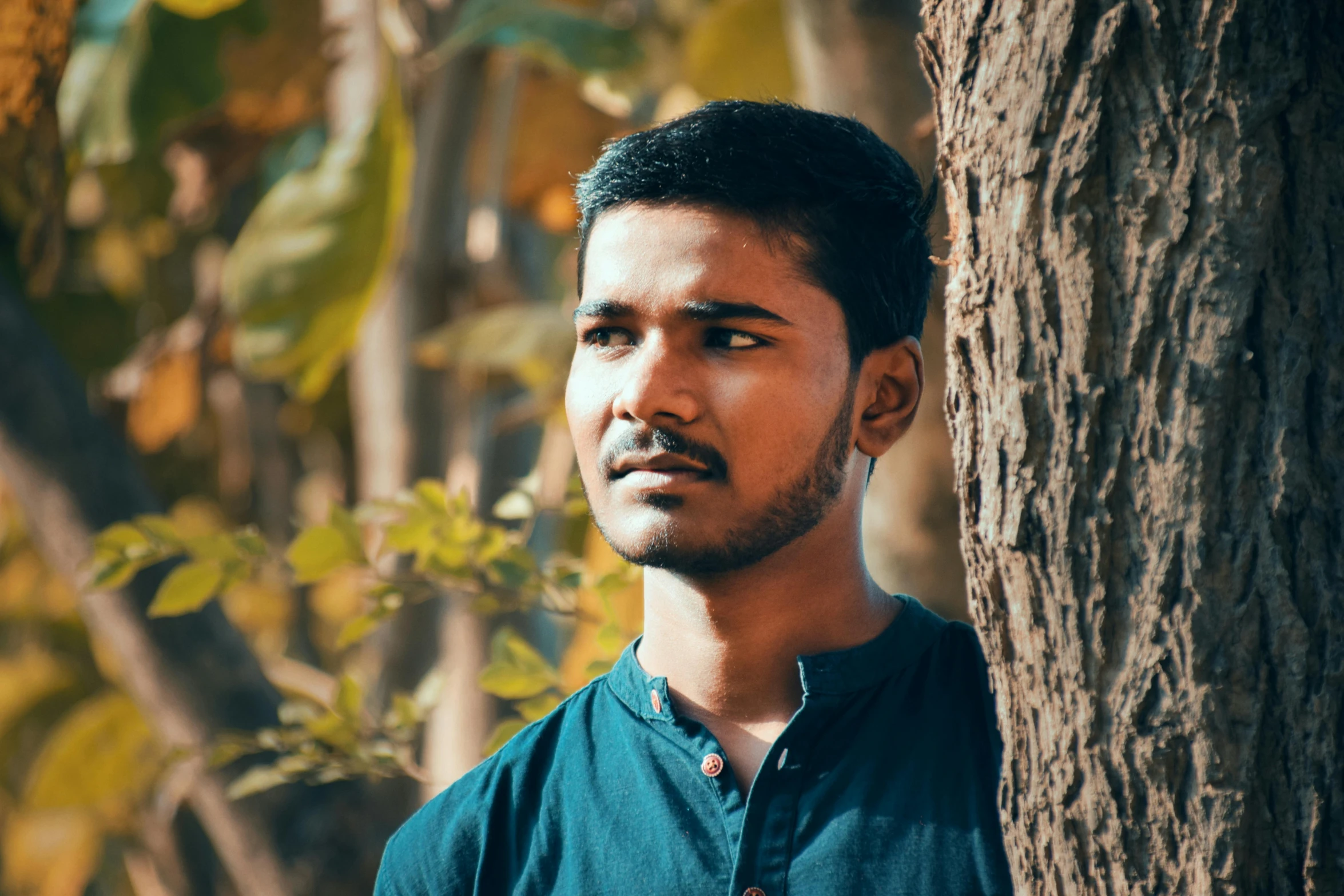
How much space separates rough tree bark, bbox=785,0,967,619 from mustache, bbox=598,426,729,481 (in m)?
0.88

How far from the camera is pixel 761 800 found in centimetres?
103

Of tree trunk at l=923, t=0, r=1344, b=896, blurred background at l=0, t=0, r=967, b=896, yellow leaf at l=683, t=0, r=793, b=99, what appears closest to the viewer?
tree trunk at l=923, t=0, r=1344, b=896

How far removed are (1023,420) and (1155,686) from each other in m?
0.18

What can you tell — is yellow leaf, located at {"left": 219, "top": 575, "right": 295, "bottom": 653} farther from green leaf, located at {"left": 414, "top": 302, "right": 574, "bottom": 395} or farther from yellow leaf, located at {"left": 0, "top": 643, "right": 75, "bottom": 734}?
green leaf, located at {"left": 414, "top": 302, "right": 574, "bottom": 395}

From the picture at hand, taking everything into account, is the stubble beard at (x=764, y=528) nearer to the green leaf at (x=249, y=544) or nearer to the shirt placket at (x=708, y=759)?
the shirt placket at (x=708, y=759)

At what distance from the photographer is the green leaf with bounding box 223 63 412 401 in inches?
86.4

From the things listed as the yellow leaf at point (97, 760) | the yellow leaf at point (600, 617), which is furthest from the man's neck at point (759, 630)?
the yellow leaf at point (97, 760)

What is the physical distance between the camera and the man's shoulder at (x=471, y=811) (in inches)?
43.9

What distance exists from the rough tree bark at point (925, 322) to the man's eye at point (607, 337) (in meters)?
0.84

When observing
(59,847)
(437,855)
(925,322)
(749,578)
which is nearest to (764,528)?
(749,578)

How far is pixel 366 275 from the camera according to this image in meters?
2.22

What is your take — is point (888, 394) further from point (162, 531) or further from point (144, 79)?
point (144, 79)

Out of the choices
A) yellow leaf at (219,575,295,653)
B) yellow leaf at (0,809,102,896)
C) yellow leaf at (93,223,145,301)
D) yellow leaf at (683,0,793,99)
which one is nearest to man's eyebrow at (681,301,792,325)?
yellow leaf at (683,0,793,99)

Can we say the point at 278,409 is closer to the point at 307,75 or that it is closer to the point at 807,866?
the point at 307,75
